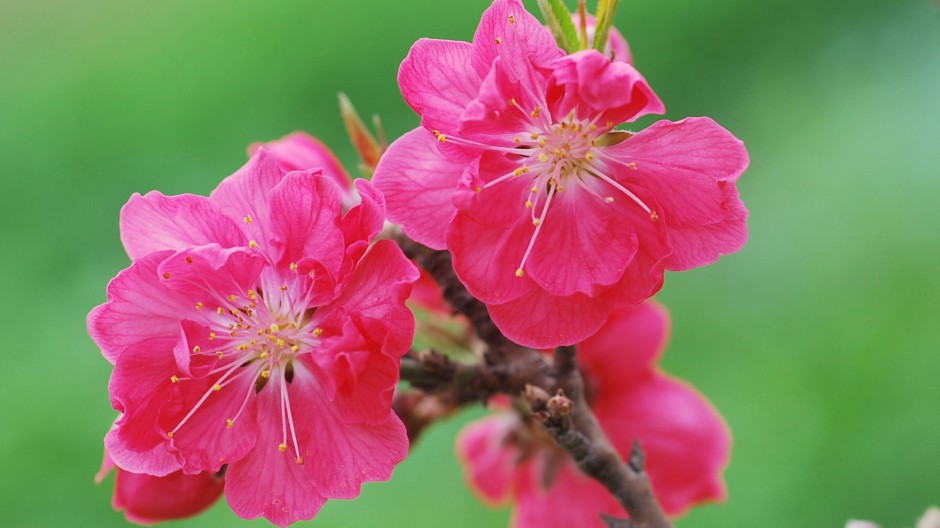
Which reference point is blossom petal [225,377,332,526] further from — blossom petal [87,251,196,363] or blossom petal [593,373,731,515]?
blossom petal [593,373,731,515]

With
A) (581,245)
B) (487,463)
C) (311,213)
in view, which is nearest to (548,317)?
(581,245)

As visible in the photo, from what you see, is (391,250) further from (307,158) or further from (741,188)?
(741,188)

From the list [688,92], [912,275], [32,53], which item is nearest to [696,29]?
[688,92]

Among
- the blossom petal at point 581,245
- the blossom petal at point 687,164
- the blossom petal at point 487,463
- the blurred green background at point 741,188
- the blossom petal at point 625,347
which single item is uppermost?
the blossom petal at point 687,164

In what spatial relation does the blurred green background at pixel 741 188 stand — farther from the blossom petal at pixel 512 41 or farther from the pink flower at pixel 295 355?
the blossom petal at pixel 512 41

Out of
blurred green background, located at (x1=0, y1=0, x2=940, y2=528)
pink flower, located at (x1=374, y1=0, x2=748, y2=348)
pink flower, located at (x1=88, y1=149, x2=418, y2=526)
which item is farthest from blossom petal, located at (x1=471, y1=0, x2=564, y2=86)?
blurred green background, located at (x1=0, y1=0, x2=940, y2=528)

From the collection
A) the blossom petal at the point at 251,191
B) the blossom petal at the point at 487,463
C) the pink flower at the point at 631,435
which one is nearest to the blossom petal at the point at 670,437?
the pink flower at the point at 631,435

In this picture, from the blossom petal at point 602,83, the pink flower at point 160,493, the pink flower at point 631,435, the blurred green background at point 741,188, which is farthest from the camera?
the blurred green background at point 741,188
